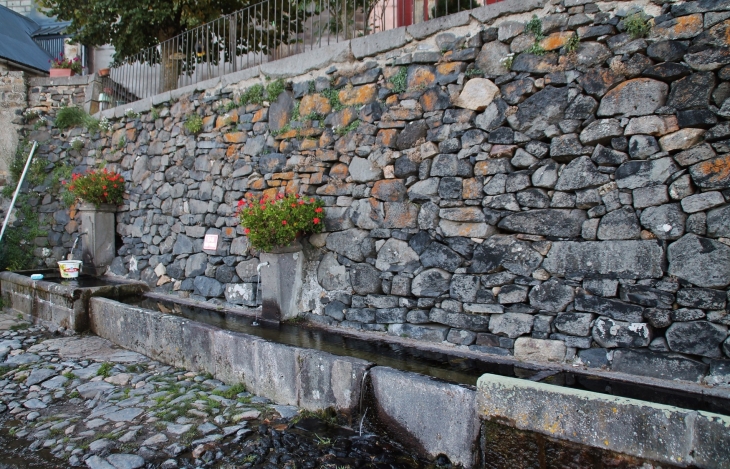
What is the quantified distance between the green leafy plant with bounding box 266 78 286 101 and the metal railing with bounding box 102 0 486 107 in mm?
464

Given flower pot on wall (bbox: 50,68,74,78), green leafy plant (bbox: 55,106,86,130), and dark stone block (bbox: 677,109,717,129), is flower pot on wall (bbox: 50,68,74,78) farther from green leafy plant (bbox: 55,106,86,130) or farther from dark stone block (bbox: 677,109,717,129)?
dark stone block (bbox: 677,109,717,129)

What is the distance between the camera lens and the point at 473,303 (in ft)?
13.3

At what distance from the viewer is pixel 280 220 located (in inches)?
190

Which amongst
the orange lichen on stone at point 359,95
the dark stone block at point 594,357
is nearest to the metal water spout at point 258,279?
the orange lichen on stone at point 359,95

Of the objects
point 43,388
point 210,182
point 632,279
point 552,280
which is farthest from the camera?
point 210,182

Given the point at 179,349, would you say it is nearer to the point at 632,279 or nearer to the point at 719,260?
the point at 632,279

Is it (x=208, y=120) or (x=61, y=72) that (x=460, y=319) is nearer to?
(x=208, y=120)

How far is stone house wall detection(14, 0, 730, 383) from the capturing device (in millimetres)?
3211

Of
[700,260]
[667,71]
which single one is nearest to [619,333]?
[700,260]

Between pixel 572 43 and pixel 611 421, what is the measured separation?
8.81 feet

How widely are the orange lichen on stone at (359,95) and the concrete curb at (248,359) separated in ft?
8.21

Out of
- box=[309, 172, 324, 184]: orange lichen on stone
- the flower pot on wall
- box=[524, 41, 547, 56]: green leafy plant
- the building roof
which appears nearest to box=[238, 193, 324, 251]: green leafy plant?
box=[309, 172, 324, 184]: orange lichen on stone

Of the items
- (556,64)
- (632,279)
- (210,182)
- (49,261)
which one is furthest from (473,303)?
(49,261)

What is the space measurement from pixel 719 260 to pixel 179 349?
418 centimetres
